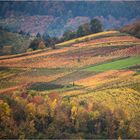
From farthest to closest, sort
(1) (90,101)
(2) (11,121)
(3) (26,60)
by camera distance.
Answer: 1. (3) (26,60)
2. (1) (90,101)
3. (2) (11,121)

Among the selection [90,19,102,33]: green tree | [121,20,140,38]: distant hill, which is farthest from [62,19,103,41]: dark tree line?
[121,20,140,38]: distant hill

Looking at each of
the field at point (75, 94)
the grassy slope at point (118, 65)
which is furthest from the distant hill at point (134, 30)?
the grassy slope at point (118, 65)

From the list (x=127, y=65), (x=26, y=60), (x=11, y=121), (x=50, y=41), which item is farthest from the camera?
(x=50, y=41)

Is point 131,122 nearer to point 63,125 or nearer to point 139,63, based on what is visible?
point 63,125

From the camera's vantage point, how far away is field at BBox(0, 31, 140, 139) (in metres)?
41.8

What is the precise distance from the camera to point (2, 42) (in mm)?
122688

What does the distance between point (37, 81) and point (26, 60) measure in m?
16.1

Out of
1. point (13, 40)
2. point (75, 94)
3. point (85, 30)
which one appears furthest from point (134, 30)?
point (13, 40)

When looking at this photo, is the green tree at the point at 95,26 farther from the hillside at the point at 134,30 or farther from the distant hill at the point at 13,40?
the distant hill at the point at 13,40

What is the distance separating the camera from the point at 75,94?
48062 mm

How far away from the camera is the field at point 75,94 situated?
137 feet

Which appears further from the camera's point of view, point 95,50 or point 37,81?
point 95,50

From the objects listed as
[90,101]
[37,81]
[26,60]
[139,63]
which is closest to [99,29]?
[26,60]

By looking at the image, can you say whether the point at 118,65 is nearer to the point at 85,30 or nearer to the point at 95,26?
the point at 85,30
